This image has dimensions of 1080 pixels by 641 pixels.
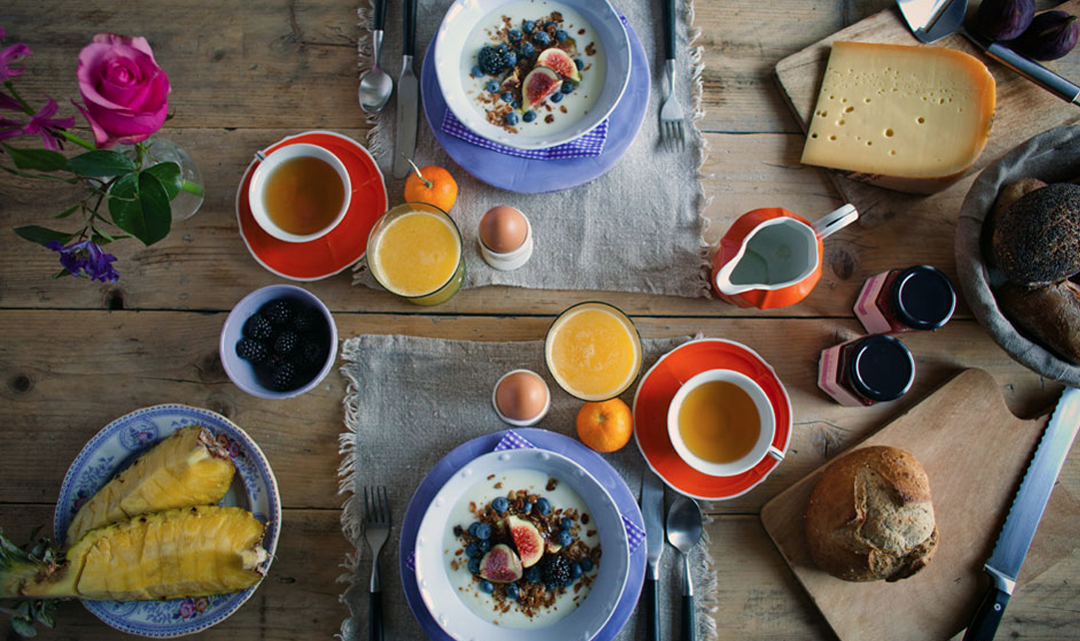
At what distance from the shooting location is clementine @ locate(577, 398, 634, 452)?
146 centimetres

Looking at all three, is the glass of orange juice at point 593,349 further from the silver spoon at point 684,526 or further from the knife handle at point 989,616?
the knife handle at point 989,616

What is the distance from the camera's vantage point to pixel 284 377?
1450mm

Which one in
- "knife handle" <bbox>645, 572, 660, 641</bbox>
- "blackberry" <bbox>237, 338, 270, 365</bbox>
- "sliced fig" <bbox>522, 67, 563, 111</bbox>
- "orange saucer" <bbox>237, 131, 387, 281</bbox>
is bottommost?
"knife handle" <bbox>645, 572, 660, 641</bbox>

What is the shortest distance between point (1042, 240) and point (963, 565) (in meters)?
0.78

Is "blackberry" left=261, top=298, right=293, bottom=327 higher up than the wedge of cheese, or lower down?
lower down

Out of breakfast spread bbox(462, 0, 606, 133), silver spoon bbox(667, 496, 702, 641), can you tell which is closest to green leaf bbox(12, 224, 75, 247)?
breakfast spread bbox(462, 0, 606, 133)

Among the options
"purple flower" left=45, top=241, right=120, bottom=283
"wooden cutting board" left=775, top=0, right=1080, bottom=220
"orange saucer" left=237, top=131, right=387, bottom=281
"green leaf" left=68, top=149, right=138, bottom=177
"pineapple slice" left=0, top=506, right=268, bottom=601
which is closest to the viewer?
"green leaf" left=68, top=149, right=138, bottom=177

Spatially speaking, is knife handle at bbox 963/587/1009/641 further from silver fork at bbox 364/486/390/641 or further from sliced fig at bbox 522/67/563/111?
sliced fig at bbox 522/67/563/111

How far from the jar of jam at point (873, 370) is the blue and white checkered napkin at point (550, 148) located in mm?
762

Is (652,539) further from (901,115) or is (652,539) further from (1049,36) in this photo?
(1049,36)

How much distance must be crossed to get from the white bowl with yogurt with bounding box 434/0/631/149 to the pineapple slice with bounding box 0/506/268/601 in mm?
1072

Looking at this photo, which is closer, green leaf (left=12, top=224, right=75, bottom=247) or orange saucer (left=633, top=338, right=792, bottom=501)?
green leaf (left=12, top=224, right=75, bottom=247)

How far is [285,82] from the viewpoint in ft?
5.58

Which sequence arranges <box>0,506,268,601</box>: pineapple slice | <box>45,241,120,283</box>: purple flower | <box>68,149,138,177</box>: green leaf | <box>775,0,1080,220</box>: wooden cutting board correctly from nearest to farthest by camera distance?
<box>68,149,138,177</box>: green leaf, <box>45,241,120,283</box>: purple flower, <box>0,506,268,601</box>: pineapple slice, <box>775,0,1080,220</box>: wooden cutting board
